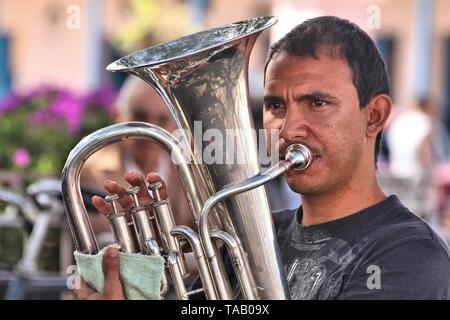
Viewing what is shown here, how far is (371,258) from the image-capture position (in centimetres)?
178

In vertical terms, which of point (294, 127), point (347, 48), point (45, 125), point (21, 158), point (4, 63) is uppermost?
point (4, 63)

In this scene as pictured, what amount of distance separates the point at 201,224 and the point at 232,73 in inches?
11.7

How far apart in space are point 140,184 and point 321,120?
0.38m

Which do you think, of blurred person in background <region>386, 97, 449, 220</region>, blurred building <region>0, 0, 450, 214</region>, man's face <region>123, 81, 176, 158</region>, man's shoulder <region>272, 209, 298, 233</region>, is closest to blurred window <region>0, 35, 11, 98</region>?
blurred building <region>0, 0, 450, 214</region>

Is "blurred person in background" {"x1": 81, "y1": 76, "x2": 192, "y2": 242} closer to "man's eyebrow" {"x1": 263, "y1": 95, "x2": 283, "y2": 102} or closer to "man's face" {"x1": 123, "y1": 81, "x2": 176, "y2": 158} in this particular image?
"man's face" {"x1": 123, "y1": 81, "x2": 176, "y2": 158}

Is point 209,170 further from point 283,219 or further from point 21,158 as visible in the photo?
point 21,158

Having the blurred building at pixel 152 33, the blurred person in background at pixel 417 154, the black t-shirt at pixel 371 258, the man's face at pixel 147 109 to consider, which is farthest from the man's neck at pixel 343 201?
the blurred person in background at pixel 417 154

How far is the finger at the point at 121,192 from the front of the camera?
187 centimetres

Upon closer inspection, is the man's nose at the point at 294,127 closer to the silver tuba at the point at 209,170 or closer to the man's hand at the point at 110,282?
the silver tuba at the point at 209,170

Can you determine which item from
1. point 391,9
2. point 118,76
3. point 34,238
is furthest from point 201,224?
point 391,9

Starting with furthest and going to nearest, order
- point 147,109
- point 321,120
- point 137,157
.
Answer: point 137,157 → point 147,109 → point 321,120

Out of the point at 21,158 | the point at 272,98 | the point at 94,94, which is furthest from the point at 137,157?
the point at 272,98
